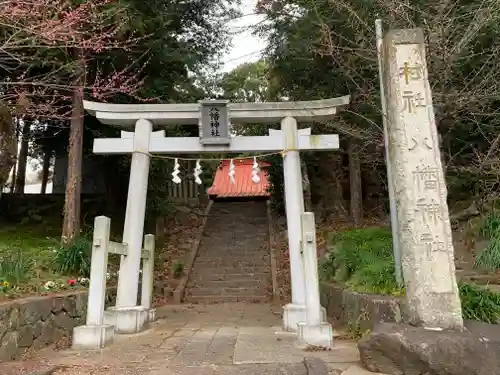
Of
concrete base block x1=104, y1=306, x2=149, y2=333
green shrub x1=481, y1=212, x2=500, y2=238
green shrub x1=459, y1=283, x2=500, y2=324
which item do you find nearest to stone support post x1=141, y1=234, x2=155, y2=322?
concrete base block x1=104, y1=306, x2=149, y2=333

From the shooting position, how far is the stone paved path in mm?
4676

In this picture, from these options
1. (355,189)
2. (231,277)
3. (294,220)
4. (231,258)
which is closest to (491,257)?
(294,220)

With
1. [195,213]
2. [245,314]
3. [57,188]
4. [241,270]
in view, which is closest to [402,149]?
[245,314]

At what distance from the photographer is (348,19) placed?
8.25 metres

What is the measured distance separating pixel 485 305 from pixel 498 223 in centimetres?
316

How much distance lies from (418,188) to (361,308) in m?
2.21

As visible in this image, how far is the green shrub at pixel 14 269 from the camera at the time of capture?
20.4 ft

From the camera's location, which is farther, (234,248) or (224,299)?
(234,248)

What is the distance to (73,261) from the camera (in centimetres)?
768

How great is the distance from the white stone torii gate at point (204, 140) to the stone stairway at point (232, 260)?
3.95 meters

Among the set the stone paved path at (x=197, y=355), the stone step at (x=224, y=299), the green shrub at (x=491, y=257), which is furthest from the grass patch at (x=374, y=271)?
the stone step at (x=224, y=299)

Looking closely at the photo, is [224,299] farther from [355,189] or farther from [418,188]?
[418,188]

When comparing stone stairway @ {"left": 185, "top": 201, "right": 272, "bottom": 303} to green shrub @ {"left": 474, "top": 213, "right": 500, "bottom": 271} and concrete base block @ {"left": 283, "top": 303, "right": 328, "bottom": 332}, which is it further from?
green shrub @ {"left": 474, "top": 213, "right": 500, "bottom": 271}

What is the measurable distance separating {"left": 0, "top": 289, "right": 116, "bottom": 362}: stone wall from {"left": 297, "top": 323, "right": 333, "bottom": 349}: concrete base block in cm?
345
